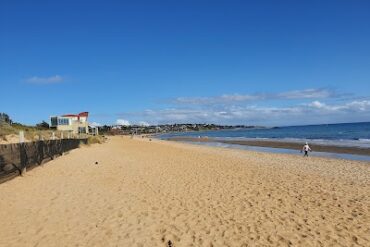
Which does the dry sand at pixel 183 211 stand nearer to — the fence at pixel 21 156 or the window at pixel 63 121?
the fence at pixel 21 156

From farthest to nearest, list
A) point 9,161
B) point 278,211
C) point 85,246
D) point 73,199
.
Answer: point 9,161 → point 73,199 → point 278,211 → point 85,246

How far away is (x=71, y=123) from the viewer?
231 ft

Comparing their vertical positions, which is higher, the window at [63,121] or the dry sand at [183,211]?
the window at [63,121]

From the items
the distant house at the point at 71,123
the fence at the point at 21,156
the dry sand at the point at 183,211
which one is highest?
the distant house at the point at 71,123

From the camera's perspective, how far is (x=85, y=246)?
255 inches

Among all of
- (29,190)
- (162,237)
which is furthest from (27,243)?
(29,190)

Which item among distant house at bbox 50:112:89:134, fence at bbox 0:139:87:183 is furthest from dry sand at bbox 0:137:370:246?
distant house at bbox 50:112:89:134

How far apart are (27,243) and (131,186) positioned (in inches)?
232

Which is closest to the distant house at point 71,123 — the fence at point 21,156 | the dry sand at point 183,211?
the fence at point 21,156

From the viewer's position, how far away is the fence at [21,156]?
1188cm

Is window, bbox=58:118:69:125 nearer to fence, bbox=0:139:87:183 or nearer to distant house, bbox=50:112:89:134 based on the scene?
distant house, bbox=50:112:89:134

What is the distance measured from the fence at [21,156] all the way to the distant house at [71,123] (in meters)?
50.2

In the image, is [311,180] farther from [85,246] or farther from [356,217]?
[85,246]

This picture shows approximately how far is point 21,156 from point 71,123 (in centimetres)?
5888
